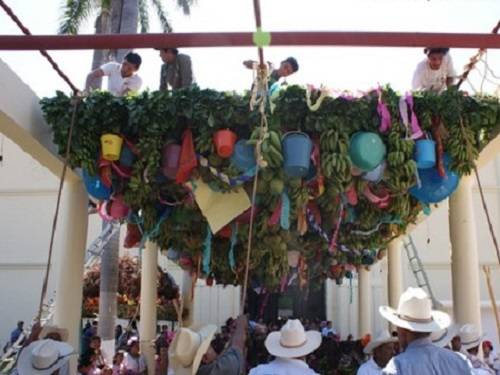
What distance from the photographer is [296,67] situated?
18.4 feet

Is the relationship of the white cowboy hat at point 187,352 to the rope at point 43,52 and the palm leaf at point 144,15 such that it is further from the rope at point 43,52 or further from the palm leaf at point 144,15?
the palm leaf at point 144,15

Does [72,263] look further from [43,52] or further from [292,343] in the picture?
[292,343]

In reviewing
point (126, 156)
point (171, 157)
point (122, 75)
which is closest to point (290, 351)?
point (171, 157)

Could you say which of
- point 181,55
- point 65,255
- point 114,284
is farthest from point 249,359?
point 181,55

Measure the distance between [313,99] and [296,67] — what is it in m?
1.07

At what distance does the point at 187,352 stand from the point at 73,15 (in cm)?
1247

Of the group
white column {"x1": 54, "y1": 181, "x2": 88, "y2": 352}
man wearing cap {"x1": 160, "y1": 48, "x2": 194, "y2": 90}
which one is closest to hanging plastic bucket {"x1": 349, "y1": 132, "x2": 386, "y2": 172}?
man wearing cap {"x1": 160, "y1": 48, "x2": 194, "y2": 90}

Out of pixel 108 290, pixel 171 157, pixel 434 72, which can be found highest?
pixel 434 72

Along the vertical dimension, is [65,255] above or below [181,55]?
below

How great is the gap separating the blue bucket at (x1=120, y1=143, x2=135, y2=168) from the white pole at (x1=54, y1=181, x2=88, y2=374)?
164 cm

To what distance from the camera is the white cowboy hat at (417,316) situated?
3.46 meters

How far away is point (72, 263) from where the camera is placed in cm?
634

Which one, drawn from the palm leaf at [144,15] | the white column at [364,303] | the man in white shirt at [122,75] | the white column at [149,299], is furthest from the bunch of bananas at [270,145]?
the palm leaf at [144,15]

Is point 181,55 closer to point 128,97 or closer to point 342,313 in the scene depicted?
point 128,97
